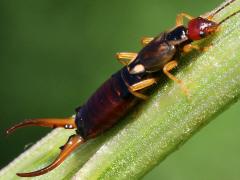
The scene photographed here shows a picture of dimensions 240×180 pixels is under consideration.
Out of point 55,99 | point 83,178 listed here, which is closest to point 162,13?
point 55,99

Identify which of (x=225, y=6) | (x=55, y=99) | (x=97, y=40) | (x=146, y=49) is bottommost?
(x=55, y=99)

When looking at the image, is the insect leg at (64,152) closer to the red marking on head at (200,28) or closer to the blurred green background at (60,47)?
the red marking on head at (200,28)

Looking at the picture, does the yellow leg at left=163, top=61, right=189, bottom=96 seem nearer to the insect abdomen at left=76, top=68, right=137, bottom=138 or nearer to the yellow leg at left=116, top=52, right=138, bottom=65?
the insect abdomen at left=76, top=68, right=137, bottom=138

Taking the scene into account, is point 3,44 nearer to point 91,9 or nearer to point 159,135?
point 91,9

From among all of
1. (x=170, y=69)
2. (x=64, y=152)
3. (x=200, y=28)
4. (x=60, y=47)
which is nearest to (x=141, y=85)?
(x=170, y=69)

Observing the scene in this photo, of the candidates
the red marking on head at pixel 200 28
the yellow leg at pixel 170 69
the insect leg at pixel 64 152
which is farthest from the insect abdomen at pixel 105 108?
the red marking on head at pixel 200 28

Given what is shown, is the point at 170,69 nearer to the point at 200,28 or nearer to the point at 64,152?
the point at 200,28
